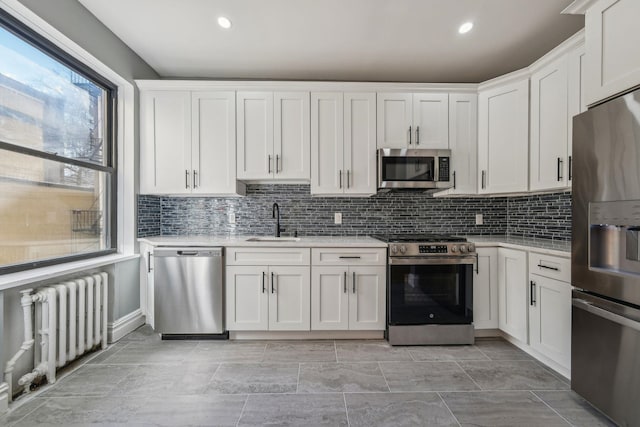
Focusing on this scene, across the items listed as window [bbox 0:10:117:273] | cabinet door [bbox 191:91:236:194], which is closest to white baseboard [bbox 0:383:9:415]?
window [bbox 0:10:117:273]

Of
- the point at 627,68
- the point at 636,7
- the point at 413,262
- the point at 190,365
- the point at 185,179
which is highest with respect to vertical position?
the point at 636,7

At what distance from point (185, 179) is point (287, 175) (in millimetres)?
1007

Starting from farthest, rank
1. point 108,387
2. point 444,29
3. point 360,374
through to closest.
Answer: point 444,29 → point 360,374 → point 108,387

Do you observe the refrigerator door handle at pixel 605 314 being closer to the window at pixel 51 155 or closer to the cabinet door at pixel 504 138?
the cabinet door at pixel 504 138

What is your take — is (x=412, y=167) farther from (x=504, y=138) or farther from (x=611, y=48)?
(x=611, y=48)

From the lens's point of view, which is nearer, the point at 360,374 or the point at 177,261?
the point at 360,374

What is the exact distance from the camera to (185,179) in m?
A: 2.85

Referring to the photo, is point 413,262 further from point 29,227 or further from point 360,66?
point 29,227

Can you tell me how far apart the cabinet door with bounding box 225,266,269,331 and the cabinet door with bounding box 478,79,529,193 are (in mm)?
2287

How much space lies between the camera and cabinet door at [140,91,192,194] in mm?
2836

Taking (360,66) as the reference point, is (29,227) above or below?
below

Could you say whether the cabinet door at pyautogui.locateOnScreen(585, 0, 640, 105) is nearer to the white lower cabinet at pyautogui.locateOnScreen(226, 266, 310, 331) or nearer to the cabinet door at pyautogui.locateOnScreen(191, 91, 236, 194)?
the white lower cabinet at pyautogui.locateOnScreen(226, 266, 310, 331)

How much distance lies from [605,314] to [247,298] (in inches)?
95.1

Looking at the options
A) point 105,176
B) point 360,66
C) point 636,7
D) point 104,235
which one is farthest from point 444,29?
point 104,235
